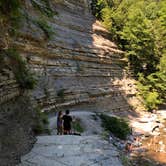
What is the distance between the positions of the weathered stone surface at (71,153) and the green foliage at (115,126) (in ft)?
28.6

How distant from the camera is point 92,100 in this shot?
2503cm

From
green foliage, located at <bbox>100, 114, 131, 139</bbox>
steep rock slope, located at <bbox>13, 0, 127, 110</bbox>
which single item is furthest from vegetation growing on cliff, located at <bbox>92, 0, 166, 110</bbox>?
green foliage, located at <bbox>100, 114, 131, 139</bbox>

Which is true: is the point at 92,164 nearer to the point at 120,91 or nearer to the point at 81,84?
the point at 81,84

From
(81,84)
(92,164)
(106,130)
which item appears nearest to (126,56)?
(81,84)

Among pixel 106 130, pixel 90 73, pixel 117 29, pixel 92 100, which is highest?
pixel 117 29

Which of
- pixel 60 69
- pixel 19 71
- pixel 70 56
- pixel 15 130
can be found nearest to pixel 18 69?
pixel 19 71

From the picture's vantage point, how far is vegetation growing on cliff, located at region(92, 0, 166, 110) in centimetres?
3136

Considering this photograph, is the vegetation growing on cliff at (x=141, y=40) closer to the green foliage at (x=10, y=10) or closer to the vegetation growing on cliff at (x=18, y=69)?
the vegetation growing on cliff at (x=18, y=69)

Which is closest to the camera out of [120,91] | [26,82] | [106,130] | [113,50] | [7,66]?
[7,66]

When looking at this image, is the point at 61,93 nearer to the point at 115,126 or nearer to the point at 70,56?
the point at 115,126

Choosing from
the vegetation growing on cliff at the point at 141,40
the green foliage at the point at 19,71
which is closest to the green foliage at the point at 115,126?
the green foliage at the point at 19,71

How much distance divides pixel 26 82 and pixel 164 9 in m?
24.8

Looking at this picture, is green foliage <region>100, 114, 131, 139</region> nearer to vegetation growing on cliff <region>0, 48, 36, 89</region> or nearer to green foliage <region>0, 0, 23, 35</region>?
vegetation growing on cliff <region>0, 48, 36, 89</region>

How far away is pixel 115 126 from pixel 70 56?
249 inches
